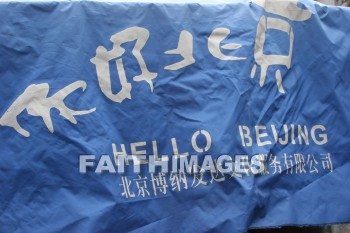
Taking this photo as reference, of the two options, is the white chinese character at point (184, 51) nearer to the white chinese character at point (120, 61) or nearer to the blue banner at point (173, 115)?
the blue banner at point (173, 115)

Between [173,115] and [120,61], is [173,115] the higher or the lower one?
the lower one

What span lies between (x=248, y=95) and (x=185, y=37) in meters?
0.61

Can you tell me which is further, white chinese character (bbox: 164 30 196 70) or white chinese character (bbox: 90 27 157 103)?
white chinese character (bbox: 164 30 196 70)

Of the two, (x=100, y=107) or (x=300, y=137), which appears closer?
(x=100, y=107)

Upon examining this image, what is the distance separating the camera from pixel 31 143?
2.56m

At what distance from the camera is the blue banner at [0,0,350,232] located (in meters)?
2.56

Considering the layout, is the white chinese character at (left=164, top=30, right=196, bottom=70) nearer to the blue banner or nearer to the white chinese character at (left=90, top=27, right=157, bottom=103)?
the blue banner

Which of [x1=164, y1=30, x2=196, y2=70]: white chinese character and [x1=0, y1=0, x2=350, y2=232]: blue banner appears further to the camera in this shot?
[x1=164, y1=30, x2=196, y2=70]: white chinese character

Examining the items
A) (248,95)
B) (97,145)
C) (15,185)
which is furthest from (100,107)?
(248,95)

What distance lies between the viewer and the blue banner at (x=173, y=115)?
256 centimetres

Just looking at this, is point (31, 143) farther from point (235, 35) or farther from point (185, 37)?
point (235, 35)

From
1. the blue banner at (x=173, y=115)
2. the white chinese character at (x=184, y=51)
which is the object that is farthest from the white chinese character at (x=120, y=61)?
the white chinese character at (x=184, y=51)

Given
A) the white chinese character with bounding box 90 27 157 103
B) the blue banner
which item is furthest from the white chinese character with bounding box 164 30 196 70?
the white chinese character with bounding box 90 27 157 103

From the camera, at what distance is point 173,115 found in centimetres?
275
